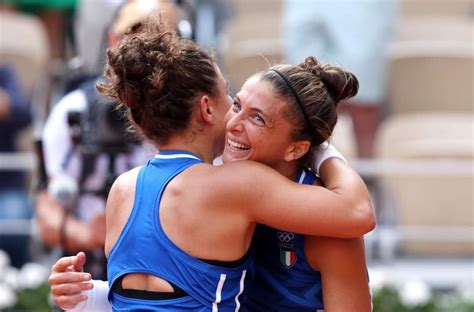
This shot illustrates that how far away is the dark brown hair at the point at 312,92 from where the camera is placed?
2990 millimetres

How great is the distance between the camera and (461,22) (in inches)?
293

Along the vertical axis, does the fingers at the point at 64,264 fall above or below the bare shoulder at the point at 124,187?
below

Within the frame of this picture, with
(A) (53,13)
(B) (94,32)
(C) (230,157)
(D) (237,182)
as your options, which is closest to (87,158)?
(B) (94,32)

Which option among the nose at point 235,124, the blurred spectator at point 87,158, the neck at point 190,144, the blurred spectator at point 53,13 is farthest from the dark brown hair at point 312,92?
the blurred spectator at point 53,13

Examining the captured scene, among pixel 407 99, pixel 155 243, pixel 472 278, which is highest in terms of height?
pixel 155 243

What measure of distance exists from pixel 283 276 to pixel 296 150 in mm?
312

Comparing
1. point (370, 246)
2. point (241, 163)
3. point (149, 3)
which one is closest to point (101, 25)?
point (149, 3)

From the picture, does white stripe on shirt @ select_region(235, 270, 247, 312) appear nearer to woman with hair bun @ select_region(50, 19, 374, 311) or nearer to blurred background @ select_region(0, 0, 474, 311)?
woman with hair bun @ select_region(50, 19, 374, 311)

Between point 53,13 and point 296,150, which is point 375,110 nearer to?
point 53,13

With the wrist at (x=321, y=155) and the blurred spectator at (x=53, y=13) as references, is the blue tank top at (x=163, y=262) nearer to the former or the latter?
the wrist at (x=321, y=155)

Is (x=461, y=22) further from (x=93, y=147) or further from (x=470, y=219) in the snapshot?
(x=93, y=147)

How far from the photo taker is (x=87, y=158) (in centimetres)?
474

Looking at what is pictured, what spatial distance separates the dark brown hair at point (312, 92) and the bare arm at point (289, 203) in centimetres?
14

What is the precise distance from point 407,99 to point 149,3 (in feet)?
9.94
